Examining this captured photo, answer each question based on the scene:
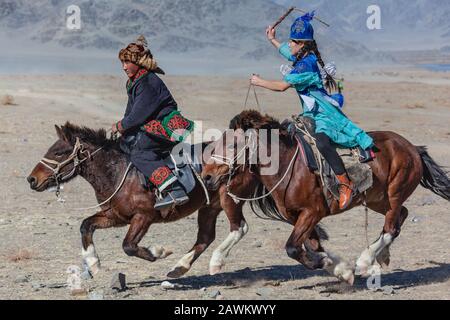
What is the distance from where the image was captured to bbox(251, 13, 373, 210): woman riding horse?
25.1ft

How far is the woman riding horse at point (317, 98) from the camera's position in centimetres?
764

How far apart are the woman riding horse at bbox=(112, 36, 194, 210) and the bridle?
1.11ft

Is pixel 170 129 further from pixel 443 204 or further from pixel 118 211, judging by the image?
pixel 443 204

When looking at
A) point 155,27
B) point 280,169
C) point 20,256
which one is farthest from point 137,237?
point 155,27

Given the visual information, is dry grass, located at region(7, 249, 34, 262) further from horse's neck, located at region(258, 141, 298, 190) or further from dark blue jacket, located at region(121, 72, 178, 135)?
horse's neck, located at region(258, 141, 298, 190)

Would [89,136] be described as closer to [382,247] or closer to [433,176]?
[382,247]

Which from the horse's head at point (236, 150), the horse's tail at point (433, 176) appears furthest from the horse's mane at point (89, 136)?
the horse's tail at point (433, 176)

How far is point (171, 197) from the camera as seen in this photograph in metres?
7.87

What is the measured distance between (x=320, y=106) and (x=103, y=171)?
1.99 meters

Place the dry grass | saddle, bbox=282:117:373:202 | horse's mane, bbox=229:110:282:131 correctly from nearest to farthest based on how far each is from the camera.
Answer: horse's mane, bbox=229:110:282:131 < saddle, bbox=282:117:373:202 < the dry grass

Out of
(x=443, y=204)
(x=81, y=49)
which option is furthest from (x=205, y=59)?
(x=443, y=204)

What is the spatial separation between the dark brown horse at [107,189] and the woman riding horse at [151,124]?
0.50 feet

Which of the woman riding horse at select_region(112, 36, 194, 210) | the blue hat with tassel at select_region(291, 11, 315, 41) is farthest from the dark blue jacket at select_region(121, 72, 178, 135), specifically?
the blue hat with tassel at select_region(291, 11, 315, 41)

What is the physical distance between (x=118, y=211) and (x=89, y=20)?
113401mm
